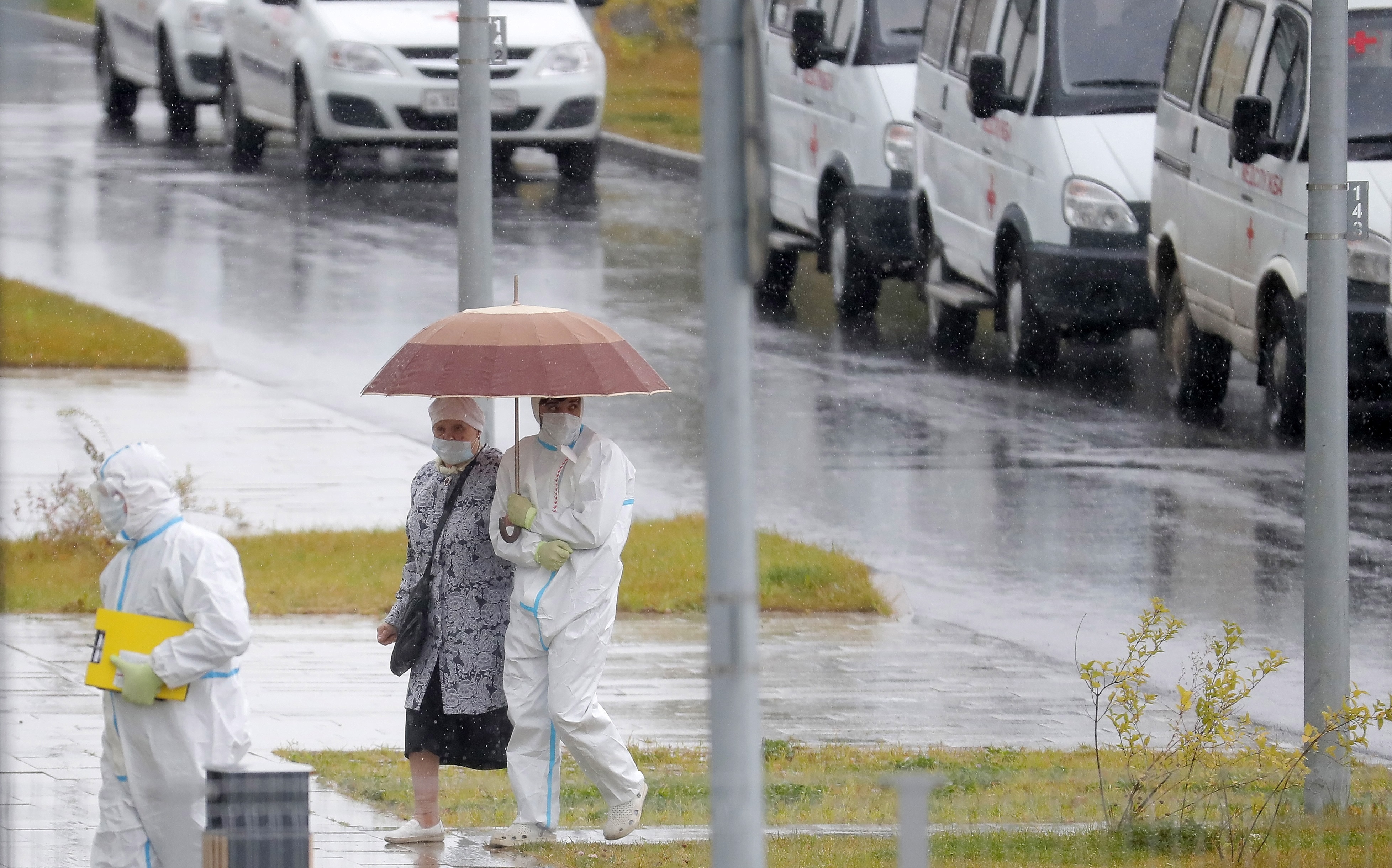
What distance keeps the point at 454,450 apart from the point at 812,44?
1228 cm

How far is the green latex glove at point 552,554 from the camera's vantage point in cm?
748

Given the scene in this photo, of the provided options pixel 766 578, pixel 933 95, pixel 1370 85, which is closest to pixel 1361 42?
pixel 1370 85

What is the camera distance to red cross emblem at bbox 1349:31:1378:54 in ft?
48.5

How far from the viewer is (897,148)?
19.5m

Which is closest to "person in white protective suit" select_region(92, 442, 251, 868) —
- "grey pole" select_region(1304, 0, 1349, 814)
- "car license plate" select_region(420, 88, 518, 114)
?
"grey pole" select_region(1304, 0, 1349, 814)

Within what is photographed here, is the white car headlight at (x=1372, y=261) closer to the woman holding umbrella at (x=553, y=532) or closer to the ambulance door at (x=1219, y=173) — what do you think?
the ambulance door at (x=1219, y=173)

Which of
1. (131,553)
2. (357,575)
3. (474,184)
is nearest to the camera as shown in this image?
(131,553)

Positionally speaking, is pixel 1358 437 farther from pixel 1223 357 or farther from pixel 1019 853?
pixel 1019 853

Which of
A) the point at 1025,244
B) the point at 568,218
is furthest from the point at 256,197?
the point at 1025,244

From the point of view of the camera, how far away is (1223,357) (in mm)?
16828

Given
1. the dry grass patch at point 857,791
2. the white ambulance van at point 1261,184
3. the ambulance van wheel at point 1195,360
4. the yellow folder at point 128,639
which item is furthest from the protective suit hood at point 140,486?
the ambulance van wheel at point 1195,360

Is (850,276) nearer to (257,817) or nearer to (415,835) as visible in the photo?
(415,835)

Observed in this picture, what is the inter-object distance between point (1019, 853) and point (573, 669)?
142 centimetres

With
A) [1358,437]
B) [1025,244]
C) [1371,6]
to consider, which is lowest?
[1358,437]
